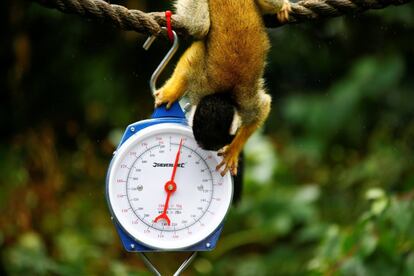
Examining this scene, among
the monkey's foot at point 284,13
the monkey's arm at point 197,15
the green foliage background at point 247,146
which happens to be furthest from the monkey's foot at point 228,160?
the green foliage background at point 247,146

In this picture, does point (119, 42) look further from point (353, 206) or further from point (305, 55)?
point (353, 206)

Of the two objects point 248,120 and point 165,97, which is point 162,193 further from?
point 248,120

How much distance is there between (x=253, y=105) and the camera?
2.87m

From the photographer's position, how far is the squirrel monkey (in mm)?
2744

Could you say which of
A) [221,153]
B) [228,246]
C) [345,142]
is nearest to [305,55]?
[345,142]

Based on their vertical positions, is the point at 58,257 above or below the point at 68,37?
below

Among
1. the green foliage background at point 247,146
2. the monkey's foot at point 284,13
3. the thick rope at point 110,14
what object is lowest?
the green foliage background at point 247,146

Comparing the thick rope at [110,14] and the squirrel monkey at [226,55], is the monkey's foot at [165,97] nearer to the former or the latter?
the squirrel monkey at [226,55]

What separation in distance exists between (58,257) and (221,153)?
2.61 metres

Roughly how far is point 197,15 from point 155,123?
2.15 ft

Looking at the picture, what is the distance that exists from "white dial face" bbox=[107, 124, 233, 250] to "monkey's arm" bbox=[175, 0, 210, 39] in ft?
1.91

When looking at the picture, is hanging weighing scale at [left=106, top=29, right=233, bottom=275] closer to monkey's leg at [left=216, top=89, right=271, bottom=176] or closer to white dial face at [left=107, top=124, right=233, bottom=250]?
white dial face at [left=107, top=124, right=233, bottom=250]

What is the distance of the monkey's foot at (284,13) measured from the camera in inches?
112

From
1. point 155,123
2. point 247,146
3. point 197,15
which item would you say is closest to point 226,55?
point 197,15
